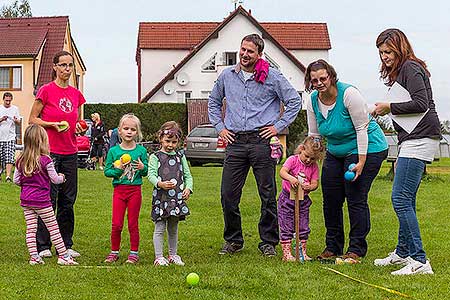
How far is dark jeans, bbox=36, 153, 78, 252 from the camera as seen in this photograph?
8.10m

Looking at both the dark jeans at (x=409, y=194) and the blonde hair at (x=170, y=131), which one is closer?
the dark jeans at (x=409, y=194)

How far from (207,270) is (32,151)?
79.5 inches

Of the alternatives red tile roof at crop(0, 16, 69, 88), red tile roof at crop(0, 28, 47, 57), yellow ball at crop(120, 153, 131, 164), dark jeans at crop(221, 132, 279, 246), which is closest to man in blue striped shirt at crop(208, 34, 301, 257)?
dark jeans at crop(221, 132, 279, 246)

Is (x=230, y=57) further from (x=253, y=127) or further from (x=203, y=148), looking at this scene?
(x=253, y=127)

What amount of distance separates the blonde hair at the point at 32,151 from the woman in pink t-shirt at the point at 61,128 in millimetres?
301

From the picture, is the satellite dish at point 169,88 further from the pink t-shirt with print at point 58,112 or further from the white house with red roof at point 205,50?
the pink t-shirt with print at point 58,112

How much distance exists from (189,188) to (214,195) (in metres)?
7.33

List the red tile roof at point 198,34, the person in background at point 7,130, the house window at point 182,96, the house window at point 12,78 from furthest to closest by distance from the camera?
the red tile roof at point 198,34 → the house window at point 182,96 → the house window at point 12,78 → the person in background at point 7,130

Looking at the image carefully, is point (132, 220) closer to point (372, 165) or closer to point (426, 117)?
point (372, 165)

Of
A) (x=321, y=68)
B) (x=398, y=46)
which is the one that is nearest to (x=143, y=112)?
(x=321, y=68)

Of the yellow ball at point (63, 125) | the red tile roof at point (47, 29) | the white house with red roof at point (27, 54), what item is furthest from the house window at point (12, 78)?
the yellow ball at point (63, 125)

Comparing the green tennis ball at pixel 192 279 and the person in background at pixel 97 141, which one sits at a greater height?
the person in background at pixel 97 141

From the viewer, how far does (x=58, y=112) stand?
26.4 feet

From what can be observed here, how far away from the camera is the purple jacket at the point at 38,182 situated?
7.55 meters
